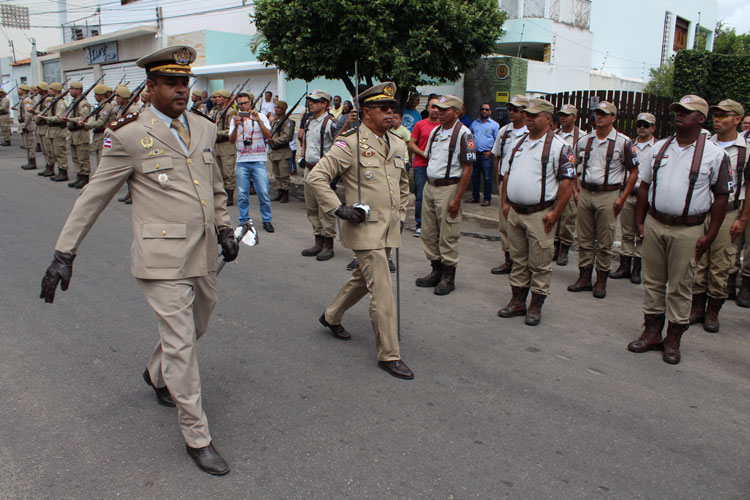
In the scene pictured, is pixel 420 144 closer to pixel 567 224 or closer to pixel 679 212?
pixel 567 224

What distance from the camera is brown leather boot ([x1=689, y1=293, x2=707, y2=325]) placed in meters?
5.65

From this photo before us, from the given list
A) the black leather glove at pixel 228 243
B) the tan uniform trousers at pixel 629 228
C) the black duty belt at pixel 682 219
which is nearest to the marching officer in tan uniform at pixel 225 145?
the tan uniform trousers at pixel 629 228

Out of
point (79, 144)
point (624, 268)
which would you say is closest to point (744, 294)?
point (624, 268)

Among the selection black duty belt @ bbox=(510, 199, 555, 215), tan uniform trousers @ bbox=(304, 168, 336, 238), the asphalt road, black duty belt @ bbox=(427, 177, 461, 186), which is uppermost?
black duty belt @ bbox=(427, 177, 461, 186)

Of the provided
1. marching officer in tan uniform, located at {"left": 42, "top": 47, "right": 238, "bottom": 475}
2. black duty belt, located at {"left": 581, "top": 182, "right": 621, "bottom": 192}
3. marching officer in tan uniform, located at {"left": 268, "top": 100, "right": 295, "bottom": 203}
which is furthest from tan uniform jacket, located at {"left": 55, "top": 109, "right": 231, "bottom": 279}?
marching officer in tan uniform, located at {"left": 268, "top": 100, "right": 295, "bottom": 203}

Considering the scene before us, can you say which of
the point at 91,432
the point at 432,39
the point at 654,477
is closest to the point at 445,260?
the point at 654,477

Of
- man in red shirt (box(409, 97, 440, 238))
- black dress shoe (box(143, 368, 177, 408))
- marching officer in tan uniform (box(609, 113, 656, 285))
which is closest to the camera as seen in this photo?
black dress shoe (box(143, 368, 177, 408))

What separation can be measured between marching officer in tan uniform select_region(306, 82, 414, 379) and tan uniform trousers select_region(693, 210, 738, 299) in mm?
2953

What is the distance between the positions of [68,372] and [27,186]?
10.1 metres

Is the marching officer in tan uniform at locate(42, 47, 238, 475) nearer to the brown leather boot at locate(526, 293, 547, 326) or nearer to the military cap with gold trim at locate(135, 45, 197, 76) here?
the military cap with gold trim at locate(135, 45, 197, 76)

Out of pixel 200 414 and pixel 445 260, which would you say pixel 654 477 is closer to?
pixel 200 414

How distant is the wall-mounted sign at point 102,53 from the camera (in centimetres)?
2811

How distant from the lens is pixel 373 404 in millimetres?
3855

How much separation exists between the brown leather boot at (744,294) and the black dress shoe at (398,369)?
13.0ft
